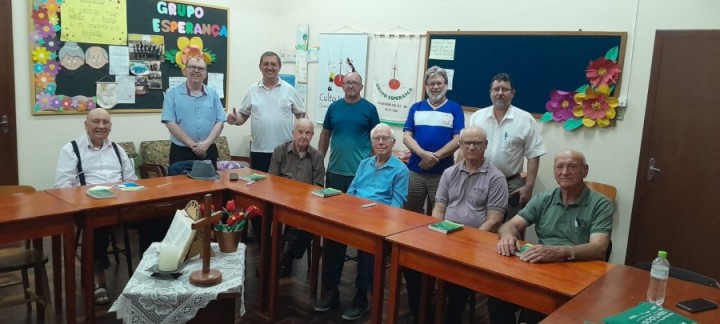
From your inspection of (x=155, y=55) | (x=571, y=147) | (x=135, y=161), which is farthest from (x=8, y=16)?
(x=571, y=147)

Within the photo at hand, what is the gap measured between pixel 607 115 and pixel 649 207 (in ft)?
2.46

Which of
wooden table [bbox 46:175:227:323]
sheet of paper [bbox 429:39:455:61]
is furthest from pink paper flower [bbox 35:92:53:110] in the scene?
sheet of paper [bbox 429:39:455:61]

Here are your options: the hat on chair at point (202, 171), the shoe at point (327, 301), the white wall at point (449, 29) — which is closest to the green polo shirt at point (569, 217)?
the shoe at point (327, 301)

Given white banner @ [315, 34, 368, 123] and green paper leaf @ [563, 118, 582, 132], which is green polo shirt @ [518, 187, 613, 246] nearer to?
green paper leaf @ [563, 118, 582, 132]

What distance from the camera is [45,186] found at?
482 centimetres

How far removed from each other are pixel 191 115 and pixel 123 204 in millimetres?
1219

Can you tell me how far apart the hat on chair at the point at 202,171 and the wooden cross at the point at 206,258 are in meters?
1.53

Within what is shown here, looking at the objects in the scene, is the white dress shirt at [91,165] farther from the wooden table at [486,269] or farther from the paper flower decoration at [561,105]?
the paper flower decoration at [561,105]

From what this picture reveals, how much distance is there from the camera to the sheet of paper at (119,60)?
5004 mm

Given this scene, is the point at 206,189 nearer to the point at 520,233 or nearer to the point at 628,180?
the point at 520,233

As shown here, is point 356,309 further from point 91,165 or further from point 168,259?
point 91,165

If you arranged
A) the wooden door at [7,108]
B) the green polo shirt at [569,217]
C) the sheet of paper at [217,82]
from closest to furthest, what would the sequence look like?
the green polo shirt at [569,217], the wooden door at [7,108], the sheet of paper at [217,82]

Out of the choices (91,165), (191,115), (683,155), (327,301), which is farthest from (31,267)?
(683,155)

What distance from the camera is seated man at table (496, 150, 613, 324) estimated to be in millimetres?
2324
